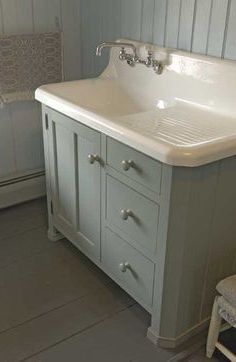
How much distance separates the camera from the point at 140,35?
2045 millimetres

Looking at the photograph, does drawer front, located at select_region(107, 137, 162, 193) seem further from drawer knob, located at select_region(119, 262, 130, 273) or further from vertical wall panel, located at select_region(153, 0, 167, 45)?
vertical wall panel, located at select_region(153, 0, 167, 45)

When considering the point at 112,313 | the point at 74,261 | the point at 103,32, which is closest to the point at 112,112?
the point at 103,32

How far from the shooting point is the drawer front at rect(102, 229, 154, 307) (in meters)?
1.59

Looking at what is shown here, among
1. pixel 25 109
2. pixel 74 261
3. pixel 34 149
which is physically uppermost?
pixel 25 109

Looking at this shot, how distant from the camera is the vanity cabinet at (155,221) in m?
1.38

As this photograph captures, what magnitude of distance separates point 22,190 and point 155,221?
1.33m

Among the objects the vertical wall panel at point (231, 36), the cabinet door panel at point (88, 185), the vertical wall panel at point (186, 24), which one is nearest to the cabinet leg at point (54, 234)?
the cabinet door panel at point (88, 185)

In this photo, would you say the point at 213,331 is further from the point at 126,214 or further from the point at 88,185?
the point at 88,185

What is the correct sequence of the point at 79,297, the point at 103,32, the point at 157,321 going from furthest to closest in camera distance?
the point at 103,32
the point at 79,297
the point at 157,321

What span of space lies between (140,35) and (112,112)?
Answer: 0.42m

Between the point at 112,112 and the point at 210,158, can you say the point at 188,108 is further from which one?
the point at 210,158

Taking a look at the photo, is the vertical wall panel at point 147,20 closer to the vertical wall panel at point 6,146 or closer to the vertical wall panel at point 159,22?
the vertical wall panel at point 159,22

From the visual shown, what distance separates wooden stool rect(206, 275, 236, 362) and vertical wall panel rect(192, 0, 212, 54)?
932mm

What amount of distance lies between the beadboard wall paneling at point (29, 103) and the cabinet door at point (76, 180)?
0.49 meters
